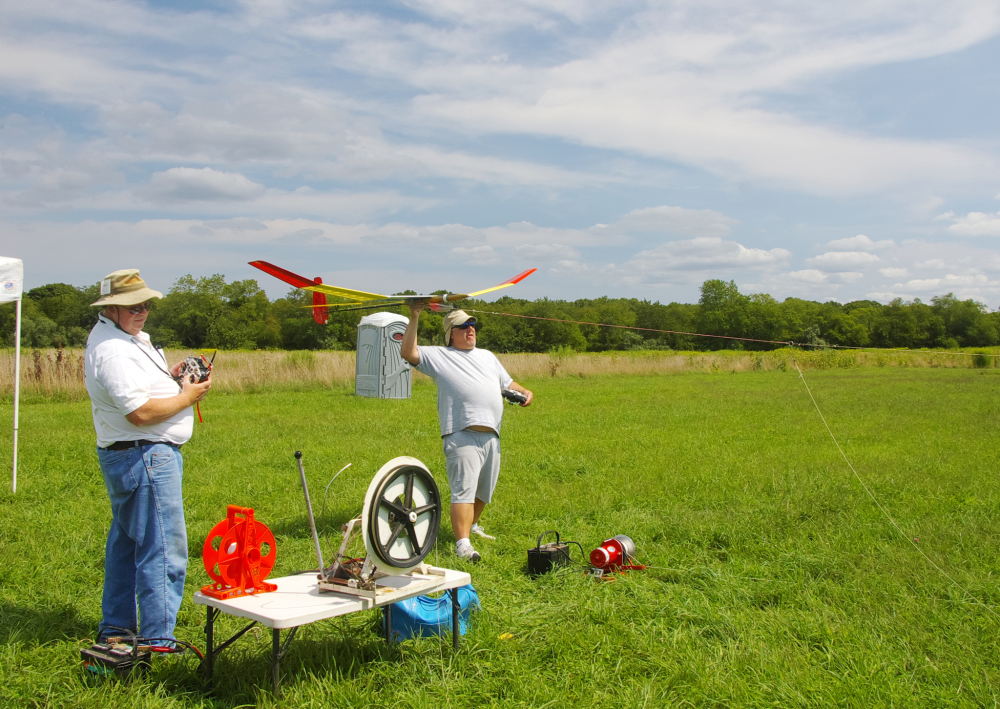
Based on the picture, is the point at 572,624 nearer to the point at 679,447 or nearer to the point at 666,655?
the point at 666,655

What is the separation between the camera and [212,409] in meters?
15.9

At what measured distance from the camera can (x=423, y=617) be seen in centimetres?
389

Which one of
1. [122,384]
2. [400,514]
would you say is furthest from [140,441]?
[400,514]

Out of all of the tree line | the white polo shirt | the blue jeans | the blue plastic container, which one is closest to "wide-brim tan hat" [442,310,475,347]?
the blue plastic container

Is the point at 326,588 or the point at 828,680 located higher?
the point at 326,588

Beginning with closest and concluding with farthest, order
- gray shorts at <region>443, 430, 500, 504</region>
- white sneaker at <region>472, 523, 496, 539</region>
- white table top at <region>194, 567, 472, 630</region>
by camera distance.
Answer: white table top at <region>194, 567, 472, 630</region> < gray shorts at <region>443, 430, 500, 504</region> < white sneaker at <region>472, 523, 496, 539</region>

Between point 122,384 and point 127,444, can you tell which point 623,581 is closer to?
point 127,444

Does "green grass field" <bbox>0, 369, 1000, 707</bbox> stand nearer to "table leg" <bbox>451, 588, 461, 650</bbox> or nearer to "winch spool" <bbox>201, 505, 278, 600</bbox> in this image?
"table leg" <bbox>451, 588, 461, 650</bbox>

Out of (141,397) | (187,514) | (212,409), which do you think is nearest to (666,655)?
(141,397)

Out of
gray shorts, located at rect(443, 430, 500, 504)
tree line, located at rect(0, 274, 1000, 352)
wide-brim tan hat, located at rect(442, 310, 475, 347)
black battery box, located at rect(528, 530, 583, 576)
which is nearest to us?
black battery box, located at rect(528, 530, 583, 576)

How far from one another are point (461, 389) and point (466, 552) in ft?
4.05

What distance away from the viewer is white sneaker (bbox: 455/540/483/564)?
17.3 ft

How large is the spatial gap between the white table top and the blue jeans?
0.71 ft

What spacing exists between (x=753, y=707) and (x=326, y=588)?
6.89 ft
